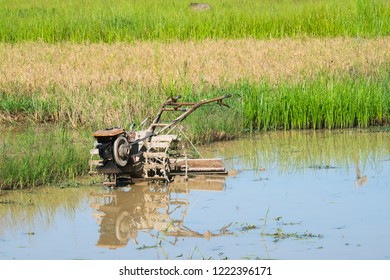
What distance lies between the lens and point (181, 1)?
2366 cm

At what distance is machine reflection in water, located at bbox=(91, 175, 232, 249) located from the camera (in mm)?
6023

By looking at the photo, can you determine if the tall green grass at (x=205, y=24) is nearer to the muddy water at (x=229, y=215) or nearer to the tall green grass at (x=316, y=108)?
the tall green grass at (x=316, y=108)

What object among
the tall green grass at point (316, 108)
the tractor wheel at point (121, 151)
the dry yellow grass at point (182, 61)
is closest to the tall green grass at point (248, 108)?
the tall green grass at point (316, 108)

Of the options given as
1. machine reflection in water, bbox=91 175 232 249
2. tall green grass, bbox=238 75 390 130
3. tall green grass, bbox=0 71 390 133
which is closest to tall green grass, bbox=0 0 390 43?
tall green grass, bbox=0 71 390 133

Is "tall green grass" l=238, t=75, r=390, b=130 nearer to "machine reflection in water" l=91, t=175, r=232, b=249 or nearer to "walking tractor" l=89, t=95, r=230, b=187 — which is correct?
"walking tractor" l=89, t=95, r=230, b=187

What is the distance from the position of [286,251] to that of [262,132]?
4.95 metres

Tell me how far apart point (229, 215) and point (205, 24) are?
498 inches

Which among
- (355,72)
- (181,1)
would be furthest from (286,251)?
(181,1)

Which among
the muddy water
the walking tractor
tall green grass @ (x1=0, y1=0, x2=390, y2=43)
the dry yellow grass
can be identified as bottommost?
the muddy water

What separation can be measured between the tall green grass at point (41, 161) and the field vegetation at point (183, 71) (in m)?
0.01

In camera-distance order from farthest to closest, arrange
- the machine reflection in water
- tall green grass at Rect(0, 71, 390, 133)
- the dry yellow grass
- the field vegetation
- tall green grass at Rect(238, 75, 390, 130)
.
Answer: the dry yellow grass → tall green grass at Rect(238, 75, 390, 130) → tall green grass at Rect(0, 71, 390, 133) → the field vegetation → the machine reflection in water

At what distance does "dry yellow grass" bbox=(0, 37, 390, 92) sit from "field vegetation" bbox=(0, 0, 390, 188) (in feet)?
0.11

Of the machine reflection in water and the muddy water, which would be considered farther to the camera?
the machine reflection in water

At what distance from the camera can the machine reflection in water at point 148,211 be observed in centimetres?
602
